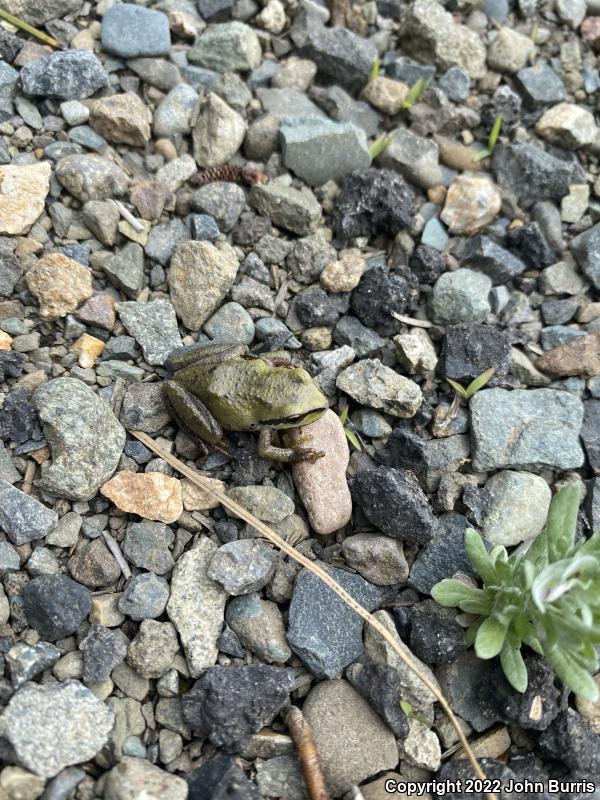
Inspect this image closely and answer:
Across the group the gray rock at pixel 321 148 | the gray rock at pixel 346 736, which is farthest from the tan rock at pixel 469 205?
the gray rock at pixel 346 736

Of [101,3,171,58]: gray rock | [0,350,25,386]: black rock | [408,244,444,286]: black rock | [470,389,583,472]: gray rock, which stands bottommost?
[0,350,25,386]: black rock

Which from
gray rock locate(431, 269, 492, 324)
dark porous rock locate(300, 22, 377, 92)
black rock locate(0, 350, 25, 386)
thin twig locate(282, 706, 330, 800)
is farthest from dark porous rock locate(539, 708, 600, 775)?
dark porous rock locate(300, 22, 377, 92)

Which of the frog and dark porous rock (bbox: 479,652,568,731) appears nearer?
dark porous rock (bbox: 479,652,568,731)

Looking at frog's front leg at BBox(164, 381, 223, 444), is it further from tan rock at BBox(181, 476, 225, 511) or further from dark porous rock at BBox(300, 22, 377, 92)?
dark porous rock at BBox(300, 22, 377, 92)

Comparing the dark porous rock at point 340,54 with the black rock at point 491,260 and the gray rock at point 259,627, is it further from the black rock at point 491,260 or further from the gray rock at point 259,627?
the gray rock at point 259,627

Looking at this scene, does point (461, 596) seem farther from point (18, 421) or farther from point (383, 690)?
point (18, 421)

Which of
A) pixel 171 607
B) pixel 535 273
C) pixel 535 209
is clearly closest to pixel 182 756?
A: pixel 171 607
